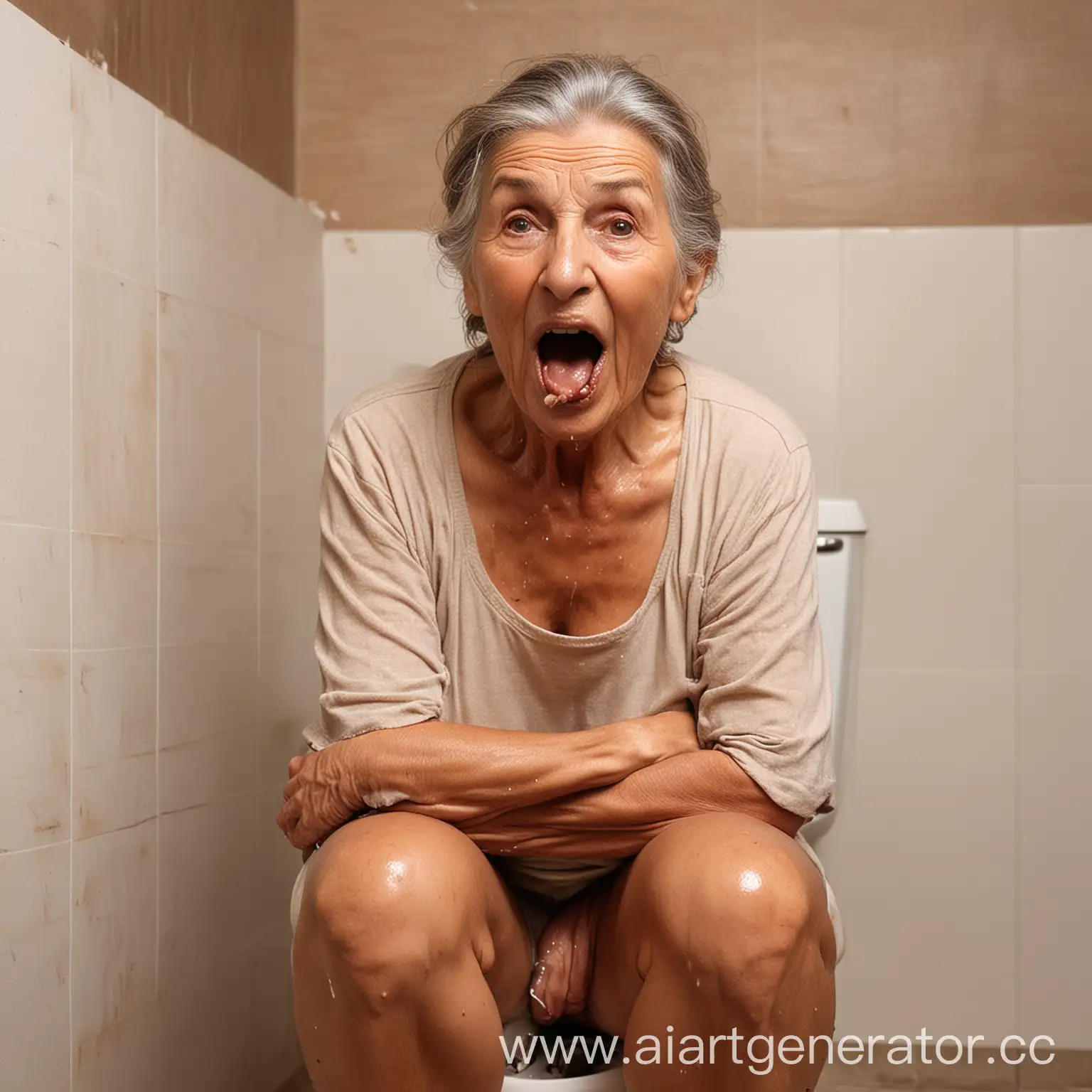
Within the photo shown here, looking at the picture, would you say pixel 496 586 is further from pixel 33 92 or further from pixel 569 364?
pixel 33 92

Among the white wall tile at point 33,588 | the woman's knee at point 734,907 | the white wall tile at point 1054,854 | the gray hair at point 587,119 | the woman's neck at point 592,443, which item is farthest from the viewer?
the white wall tile at point 1054,854

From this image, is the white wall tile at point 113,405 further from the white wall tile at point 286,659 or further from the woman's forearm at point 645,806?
the woman's forearm at point 645,806

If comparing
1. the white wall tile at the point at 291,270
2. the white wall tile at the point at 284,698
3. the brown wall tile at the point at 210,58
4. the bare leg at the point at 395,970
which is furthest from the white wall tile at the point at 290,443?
the bare leg at the point at 395,970

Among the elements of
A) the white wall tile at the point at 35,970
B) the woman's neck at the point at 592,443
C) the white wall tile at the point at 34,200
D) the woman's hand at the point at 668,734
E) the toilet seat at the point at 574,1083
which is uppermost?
the white wall tile at the point at 34,200

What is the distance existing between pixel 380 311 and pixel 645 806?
1.05 m

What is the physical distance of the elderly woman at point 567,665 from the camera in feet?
3.75

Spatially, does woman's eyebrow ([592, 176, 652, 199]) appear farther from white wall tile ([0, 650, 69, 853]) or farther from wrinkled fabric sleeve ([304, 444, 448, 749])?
white wall tile ([0, 650, 69, 853])

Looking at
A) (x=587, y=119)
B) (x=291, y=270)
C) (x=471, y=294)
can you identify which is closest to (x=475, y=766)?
(x=471, y=294)

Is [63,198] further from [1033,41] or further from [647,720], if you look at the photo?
[1033,41]

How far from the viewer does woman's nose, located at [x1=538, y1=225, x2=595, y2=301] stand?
125cm

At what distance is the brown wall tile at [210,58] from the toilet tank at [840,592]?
36.5 inches

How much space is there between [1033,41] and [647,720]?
4.22 feet

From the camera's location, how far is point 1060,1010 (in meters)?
1.97

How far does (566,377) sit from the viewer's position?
1.31 m
